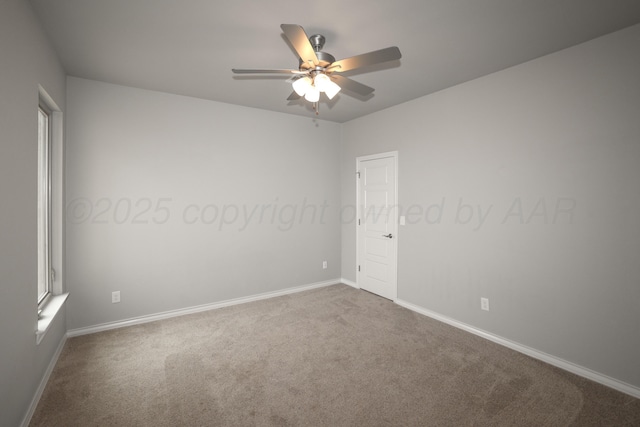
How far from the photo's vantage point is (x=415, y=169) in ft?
12.4

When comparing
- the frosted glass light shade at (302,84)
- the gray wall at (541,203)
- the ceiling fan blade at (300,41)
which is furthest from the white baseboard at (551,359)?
the ceiling fan blade at (300,41)

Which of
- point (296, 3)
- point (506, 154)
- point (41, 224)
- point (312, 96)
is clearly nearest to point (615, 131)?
point (506, 154)

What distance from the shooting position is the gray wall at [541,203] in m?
2.21

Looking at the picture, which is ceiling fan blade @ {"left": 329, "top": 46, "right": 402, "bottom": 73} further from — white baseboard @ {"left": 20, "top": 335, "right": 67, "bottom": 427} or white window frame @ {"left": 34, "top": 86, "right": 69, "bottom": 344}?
white baseboard @ {"left": 20, "top": 335, "right": 67, "bottom": 427}

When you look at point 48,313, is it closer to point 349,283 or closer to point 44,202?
point 44,202

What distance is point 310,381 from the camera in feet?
7.57

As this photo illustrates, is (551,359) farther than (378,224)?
No

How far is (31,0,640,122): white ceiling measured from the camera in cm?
194

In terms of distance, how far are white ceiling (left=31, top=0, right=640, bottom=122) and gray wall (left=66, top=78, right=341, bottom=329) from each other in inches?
20.1

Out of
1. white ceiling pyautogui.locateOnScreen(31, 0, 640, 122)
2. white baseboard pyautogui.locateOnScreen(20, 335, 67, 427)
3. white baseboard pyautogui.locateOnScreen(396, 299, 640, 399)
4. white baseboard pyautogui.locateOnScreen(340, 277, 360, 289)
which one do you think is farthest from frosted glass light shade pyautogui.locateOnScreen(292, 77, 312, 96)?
white baseboard pyautogui.locateOnScreen(340, 277, 360, 289)

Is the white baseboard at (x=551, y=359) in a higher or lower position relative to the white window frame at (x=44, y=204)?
lower

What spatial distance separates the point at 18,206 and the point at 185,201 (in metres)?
1.89

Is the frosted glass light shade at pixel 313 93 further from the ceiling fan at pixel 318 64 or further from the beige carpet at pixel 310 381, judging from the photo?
the beige carpet at pixel 310 381

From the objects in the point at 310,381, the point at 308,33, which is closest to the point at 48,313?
the point at 310,381
